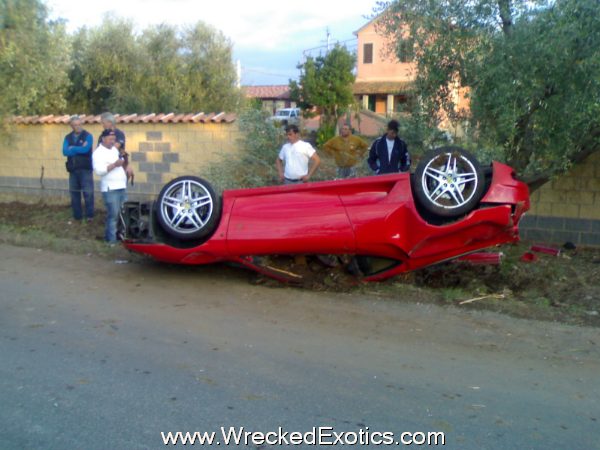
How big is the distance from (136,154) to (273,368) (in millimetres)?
8379

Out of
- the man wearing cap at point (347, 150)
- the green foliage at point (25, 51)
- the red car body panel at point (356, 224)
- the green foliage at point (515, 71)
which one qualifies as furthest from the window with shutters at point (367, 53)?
the red car body panel at point (356, 224)

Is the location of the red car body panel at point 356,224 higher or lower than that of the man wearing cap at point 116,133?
lower

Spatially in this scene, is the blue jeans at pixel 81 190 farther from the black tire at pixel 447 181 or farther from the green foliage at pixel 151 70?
the green foliage at pixel 151 70

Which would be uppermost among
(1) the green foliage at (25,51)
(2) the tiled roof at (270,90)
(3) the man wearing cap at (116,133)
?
(2) the tiled roof at (270,90)

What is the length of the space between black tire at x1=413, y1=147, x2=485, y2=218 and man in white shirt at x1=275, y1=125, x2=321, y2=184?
2.70m

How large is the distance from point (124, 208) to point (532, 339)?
14.7 ft

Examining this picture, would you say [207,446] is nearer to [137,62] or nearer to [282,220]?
[282,220]

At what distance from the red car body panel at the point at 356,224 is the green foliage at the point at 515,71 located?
3.49 feet

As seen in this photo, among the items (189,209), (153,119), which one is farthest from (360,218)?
(153,119)

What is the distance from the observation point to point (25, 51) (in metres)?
11.9

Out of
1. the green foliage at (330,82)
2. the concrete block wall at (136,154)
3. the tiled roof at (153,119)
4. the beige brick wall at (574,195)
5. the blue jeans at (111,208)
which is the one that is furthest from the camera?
the green foliage at (330,82)

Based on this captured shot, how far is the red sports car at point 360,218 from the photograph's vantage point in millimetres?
6188

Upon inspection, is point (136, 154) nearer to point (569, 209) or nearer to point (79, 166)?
point (79, 166)

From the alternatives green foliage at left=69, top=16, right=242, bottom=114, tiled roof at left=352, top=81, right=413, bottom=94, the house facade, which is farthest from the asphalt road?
the house facade
